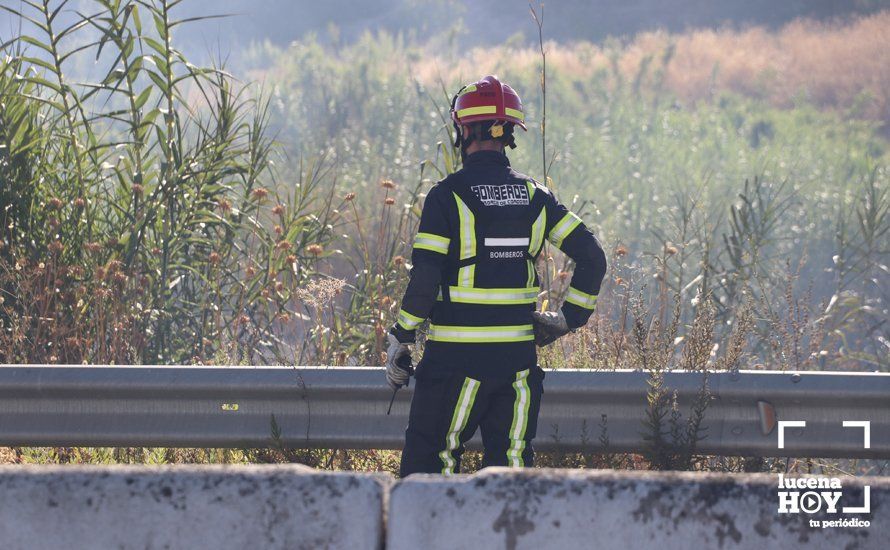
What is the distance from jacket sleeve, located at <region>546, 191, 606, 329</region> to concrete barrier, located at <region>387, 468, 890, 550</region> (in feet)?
4.67

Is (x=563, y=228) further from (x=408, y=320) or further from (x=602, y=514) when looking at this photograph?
(x=602, y=514)

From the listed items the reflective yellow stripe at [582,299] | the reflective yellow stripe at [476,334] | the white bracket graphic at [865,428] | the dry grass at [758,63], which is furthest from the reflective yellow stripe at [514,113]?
the dry grass at [758,63]

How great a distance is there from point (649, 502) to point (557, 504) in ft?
0.71

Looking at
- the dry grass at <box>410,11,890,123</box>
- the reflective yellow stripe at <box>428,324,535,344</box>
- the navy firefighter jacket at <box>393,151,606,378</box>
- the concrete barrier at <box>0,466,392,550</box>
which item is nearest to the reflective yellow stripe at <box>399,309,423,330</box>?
the navy firefighter jacket at <box>393,151,606,378</box>

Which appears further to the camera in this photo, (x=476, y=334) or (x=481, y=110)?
(x=481, y=110)

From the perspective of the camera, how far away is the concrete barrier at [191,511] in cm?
255

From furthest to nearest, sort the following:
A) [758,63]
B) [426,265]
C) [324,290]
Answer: [758,63] → [324,290] → [426,265]

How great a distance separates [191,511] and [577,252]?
6.20ft

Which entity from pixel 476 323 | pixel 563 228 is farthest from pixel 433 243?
pixel 563 228

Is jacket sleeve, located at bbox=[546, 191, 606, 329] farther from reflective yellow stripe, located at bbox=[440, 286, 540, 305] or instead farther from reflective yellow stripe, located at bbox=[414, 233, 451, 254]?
reflective yellow stripe, located at bbox=[414, 233, 451, 254]

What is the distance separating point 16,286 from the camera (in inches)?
220

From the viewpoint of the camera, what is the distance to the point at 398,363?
3756 mm

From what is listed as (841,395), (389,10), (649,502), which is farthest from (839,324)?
(389,10)

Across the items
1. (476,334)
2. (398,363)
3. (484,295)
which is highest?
(484,295)
